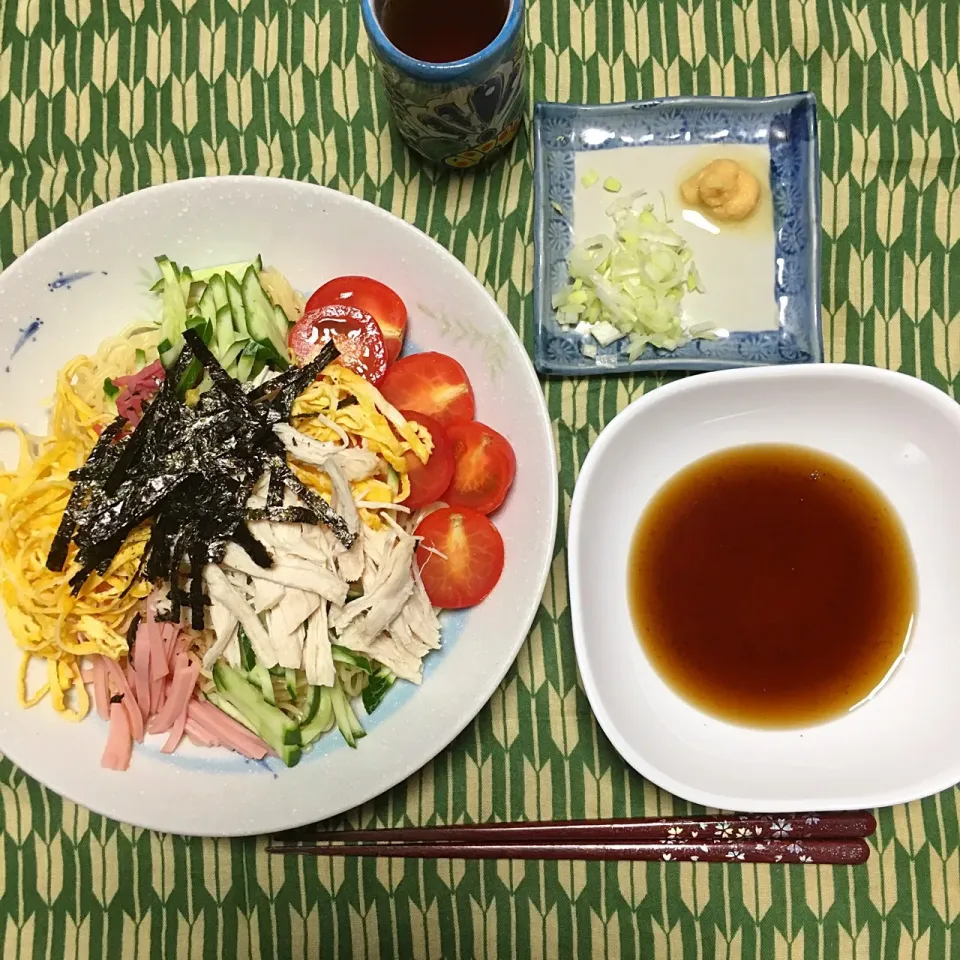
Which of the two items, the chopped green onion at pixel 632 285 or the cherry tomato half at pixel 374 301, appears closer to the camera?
the cherry tomato half at pixel 374 301

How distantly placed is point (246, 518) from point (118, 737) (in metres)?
0.58

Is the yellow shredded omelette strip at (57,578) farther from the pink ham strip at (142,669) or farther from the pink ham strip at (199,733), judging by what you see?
the pink ham strip at (199,733)

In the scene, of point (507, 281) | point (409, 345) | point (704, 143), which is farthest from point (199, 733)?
point (704, 143)

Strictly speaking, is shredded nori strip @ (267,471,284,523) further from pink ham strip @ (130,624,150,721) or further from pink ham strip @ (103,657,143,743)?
pink ham strip @ (103,657,143,743)

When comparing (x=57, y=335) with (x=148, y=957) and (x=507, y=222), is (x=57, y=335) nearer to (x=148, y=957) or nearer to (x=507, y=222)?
(x=507, y=222)

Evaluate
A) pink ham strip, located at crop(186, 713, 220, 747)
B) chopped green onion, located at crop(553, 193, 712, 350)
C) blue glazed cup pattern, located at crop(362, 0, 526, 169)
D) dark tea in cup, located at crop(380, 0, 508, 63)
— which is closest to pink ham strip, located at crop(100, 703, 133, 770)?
pink ham strip, located at crop(186, 713, 220, 747)

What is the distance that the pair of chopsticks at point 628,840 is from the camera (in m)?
1.81

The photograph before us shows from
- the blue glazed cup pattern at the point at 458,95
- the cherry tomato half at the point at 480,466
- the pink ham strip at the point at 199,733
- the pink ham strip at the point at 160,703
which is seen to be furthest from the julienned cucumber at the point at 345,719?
the blue glazed cup pattern at the point at 458,95

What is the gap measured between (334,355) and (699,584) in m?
1.00

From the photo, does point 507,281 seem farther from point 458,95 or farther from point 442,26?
point 442,26

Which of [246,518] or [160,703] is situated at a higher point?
[246,518]

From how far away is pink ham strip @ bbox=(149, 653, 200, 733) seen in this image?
1675 millimetres

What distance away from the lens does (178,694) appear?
1688mm

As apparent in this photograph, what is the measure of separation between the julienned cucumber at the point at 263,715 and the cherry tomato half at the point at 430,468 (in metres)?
0.53
